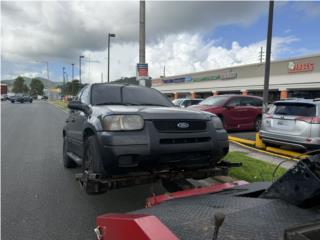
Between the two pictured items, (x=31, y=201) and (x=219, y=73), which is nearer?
(x=31, y=201)

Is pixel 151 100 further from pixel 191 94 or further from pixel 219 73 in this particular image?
pixel 191 94

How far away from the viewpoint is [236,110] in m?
14.4

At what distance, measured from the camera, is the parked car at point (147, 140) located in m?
3.96

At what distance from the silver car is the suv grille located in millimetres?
4628

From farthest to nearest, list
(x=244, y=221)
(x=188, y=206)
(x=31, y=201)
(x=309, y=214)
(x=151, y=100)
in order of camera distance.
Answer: (x=151, y=100) → (x=31, y=201) → (x=188, y=206) → (x=309, y=214) → (x=244, y=221)

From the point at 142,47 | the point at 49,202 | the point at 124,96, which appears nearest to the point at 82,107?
the point at 124,96

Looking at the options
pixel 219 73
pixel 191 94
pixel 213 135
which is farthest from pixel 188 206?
pixel 191 94

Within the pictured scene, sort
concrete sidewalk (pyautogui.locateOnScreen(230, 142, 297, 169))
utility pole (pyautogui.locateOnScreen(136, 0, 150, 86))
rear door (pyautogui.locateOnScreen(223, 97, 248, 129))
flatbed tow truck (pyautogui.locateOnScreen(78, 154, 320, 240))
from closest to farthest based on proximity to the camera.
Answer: flatbed tow truck (pyautogui.locateOnScreen(78, 154, 320, 240))
concrete sidewalk (pyautogui.locateOnScreen(230, 142, 297, 169))
utility pole (pyautogui.locateOnScreen(136, 0, 150, 86))
rear door (pyautogui.locateOnScreen(223, 97, 248, 129))

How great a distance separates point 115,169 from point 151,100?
193 cm

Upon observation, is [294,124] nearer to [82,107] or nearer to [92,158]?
[82,107]

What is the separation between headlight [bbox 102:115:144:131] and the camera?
13.3 ft

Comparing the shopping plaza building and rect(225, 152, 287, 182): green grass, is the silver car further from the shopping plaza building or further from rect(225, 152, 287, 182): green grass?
the shopping plaza building

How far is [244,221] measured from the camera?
2170mm

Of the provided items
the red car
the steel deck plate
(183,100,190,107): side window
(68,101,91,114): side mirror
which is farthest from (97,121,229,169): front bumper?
(183,100,190,107): side window
